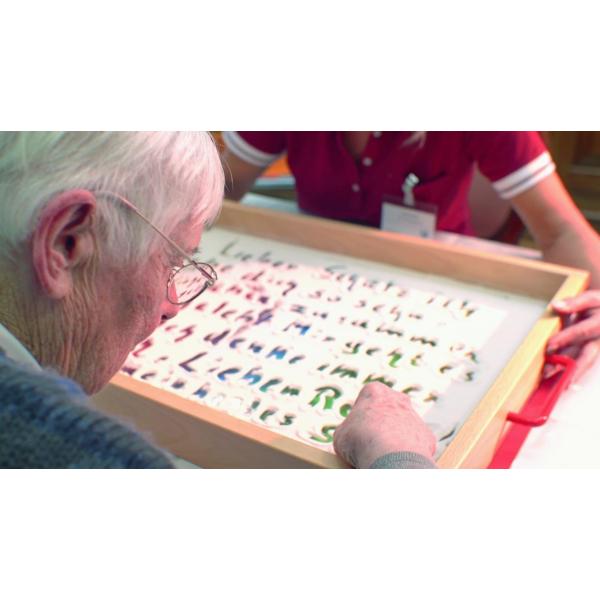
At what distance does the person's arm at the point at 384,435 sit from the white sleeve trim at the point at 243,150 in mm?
994

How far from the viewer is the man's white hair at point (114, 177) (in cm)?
63

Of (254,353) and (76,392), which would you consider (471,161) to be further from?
(76,392)

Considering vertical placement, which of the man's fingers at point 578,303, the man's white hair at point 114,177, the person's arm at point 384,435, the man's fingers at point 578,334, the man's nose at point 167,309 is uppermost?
the man's white hair at point 114,177

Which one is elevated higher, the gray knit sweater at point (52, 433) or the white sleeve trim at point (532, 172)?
the white sleeve trim at point (532, 172)

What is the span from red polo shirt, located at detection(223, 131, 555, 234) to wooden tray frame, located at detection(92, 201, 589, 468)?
0.26 m

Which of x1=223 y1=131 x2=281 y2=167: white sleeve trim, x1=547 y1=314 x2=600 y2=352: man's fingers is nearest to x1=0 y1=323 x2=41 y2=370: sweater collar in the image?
x1=547 y1=314 x2=600 y2=352: man's fingers

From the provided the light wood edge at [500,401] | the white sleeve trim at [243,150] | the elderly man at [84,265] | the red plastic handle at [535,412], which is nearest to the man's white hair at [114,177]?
the elderly man at [84,265]

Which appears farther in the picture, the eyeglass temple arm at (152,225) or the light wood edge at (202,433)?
the light wood edge at (202,433)

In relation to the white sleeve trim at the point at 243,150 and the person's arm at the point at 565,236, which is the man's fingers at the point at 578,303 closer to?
the person's arm at the point at 565,236

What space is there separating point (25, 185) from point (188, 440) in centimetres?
50

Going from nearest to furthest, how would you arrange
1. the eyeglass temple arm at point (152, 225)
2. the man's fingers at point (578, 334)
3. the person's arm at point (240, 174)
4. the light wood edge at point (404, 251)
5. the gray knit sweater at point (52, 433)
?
the gray knit sweater at point (52, 433), the eyeglass temple arm at point (152, 225), the man's fingers at point (578, 334), the light wood edge at point (404, 251), the person's arm at point (240, 174)

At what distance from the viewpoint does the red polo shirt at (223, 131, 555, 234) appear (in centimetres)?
156

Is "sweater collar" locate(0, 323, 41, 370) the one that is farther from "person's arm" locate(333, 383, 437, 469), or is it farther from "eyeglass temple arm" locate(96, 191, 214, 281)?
"person's arm" locate(333, 383, 437, 469)

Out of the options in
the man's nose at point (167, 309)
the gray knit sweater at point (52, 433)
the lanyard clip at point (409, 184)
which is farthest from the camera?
the lanyard clip at point (409, 184)
